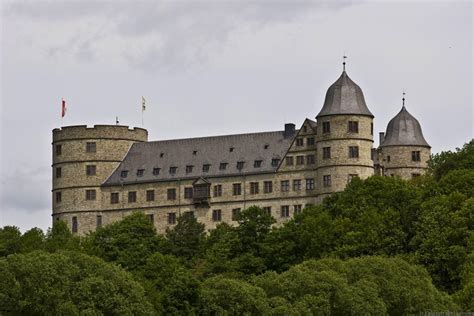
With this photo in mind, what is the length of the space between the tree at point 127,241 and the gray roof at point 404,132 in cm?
2493

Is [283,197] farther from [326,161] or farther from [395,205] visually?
[395,205]

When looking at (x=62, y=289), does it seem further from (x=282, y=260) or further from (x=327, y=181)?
(x=327, y=181)

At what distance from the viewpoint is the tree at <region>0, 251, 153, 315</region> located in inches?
4033

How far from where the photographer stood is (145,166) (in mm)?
167500

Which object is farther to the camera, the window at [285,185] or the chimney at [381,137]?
the chimney at [381,137]

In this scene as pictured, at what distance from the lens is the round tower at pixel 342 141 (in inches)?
6088

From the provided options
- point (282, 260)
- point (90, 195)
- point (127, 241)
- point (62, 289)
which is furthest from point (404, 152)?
point (62, 289)

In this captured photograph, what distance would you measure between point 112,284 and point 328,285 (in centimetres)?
1293

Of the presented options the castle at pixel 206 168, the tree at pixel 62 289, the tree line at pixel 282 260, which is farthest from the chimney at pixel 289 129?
the tree at pixel 62 289

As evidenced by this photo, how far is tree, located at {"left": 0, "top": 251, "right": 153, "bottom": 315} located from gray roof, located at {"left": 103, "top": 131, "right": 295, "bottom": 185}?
2182 inches

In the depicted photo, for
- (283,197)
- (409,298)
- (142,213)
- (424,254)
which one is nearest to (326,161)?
(283,197)

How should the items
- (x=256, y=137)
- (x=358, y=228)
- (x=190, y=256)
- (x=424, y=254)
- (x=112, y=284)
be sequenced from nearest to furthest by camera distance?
(x=112, y=284) → (x=424, y=254) → (x=358, y=228) → (x=190, y=256) → (x=256, y=137)

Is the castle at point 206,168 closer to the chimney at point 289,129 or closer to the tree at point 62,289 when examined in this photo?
the chimney at point 289,129

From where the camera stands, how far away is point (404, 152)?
167m
